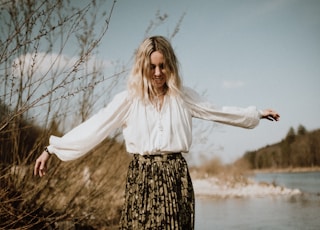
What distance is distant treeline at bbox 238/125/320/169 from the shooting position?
7.30m

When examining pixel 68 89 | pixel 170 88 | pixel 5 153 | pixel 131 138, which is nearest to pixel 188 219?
pixel 131 138

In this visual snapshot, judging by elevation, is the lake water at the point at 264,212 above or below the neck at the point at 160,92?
below

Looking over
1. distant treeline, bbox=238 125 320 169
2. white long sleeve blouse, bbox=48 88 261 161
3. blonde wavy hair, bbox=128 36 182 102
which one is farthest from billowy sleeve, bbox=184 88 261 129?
distant treeline, bbox=238 125 320 169

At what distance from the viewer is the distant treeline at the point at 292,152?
7.30m

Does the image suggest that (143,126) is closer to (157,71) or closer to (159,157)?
(159,157)

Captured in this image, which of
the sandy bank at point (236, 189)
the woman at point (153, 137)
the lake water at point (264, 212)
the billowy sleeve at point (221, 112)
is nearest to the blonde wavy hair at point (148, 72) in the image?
the woman at point (153, 137)

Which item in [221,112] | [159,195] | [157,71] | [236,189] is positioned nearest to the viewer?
[159,195]

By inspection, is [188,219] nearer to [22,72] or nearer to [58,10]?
[22,72]

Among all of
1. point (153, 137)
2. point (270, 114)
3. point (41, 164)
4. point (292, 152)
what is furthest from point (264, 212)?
point (41, 164)

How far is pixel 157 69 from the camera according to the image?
6.68 feet

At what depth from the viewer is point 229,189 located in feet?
29.8

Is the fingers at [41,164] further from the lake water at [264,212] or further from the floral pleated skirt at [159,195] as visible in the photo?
the lake water at [264,212]

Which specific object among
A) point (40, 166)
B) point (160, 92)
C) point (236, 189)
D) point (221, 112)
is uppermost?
point (160, 92)

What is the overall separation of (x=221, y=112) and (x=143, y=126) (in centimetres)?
52
